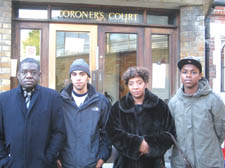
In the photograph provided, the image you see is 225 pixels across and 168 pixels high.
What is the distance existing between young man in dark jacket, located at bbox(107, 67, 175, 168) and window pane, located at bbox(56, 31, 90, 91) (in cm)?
270

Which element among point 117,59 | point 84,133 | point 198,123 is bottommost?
point 84,133

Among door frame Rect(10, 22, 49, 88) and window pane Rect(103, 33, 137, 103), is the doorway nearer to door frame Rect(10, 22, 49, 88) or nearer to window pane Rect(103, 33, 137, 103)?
window pane Rect(103, 33, 137, 103)

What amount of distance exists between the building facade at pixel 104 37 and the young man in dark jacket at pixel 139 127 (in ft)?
8.61

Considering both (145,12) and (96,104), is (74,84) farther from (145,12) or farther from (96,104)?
(145,12)

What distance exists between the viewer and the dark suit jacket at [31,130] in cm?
251

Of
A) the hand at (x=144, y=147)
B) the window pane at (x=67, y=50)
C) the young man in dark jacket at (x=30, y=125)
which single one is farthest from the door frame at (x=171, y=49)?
the young man in dark jacket at (x=30, y=125)

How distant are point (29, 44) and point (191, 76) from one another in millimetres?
3478

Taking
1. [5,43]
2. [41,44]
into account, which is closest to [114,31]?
[41,44]

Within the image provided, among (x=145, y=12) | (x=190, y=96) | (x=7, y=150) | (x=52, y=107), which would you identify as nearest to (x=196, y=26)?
(x=145, y=12)

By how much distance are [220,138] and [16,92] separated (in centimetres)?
210

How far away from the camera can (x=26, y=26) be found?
17.3 ft

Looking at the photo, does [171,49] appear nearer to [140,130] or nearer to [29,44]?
[29,44]

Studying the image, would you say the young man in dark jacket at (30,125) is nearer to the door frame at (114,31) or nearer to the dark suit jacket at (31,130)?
the dark suit jacket at (31,130)

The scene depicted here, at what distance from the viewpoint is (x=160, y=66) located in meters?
5.75
